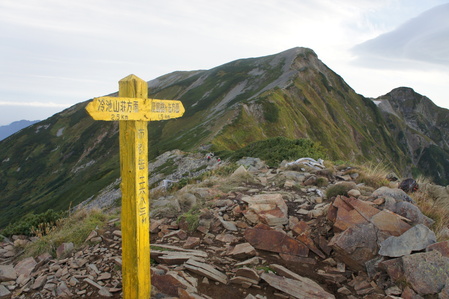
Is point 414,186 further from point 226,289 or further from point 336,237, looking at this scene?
point 226,289

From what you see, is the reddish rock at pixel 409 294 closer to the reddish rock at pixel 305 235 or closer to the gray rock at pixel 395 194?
the reddish rock at pixel 305 235

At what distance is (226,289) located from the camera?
523cm

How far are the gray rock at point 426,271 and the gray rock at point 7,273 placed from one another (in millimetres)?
7154

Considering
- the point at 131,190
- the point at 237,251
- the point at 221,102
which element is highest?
the point at 221,102

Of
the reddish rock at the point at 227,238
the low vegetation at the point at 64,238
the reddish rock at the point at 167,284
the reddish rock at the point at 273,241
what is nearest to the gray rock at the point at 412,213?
the reddish rock at the point at 273,241

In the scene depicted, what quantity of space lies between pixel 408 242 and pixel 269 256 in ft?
7.99

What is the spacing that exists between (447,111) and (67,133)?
15437 cm

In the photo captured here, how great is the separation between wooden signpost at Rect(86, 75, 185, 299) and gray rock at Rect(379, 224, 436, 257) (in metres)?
4.05

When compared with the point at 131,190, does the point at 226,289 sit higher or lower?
lower

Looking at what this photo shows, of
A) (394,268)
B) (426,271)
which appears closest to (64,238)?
(394,268)

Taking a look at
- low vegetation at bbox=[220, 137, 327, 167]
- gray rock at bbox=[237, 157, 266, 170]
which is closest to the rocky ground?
gray rock at bbox=[237, 157, 266, 170]

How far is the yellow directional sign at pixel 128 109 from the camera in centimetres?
384

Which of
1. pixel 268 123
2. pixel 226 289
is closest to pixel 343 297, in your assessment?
pixel 226 289

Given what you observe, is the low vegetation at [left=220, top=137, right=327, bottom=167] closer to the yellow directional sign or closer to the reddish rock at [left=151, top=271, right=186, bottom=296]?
the reddish rock at [left=151, top=271, right=186, bottom=296]
